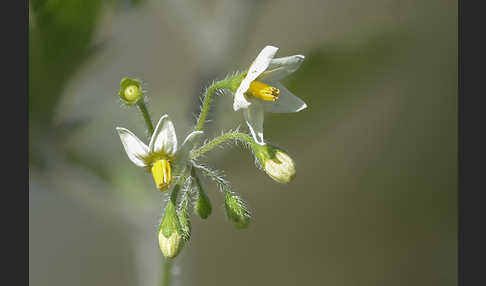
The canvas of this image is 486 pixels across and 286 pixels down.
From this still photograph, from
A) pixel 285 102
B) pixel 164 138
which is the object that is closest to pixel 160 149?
pixel 164 138

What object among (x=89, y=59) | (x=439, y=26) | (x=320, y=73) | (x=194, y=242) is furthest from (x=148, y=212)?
(x=439, y=26)

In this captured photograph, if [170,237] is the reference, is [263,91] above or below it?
above

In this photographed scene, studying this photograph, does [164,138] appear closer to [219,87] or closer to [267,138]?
[219,87]

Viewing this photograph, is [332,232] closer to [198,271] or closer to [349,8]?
[198,271]

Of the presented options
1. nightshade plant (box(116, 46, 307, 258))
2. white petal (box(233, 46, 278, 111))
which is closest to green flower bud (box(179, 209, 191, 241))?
nightshade plant (box(116, 46, 307, 258))

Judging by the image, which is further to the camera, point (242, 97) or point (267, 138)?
point (267, 138)

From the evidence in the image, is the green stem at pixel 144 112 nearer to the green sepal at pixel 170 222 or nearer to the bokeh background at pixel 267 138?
the green sepal at pixel 170 222

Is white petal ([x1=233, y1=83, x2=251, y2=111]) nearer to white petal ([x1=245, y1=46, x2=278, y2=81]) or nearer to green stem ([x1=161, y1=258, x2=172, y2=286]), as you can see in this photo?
white petal ([x1=245, y1=46, x2=278, y2=81])
